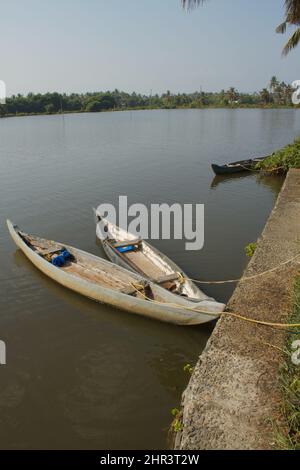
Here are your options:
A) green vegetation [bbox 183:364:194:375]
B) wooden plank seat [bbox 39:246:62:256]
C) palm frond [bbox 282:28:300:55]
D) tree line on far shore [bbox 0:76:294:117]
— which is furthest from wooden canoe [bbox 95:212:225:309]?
tree line on far shore [bbox 0:76:294:117]

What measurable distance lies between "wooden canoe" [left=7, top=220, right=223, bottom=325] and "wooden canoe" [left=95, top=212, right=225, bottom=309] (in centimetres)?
27

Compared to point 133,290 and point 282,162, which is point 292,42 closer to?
point 282,162

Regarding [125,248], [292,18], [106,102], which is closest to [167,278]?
[125,248]

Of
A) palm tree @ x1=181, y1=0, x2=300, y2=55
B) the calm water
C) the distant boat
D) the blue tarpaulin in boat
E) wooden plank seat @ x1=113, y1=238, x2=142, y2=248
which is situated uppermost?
palm tree @ x1=181, y1=0, x2=300, y2=55

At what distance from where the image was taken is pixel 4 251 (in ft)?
40.4

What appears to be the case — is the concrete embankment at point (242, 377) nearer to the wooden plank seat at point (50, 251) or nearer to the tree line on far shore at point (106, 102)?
the wooden plank seat at point (50, 251)

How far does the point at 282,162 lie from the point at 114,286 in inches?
652

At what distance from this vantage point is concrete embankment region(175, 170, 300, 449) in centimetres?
413

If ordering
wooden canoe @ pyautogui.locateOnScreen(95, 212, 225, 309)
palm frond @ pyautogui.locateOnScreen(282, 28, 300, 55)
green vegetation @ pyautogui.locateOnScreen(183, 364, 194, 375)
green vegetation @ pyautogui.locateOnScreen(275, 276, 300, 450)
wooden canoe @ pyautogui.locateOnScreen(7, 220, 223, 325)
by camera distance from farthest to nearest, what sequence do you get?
1. palm frond @ pyautogui.locateOnScreen(282, 28, 300, 55)
2. wooden canoe @ pyautogui.locateOnScreen(95, 212, 225, 309)
3. wooden canoe @ pyautogui.locateOnScreen(7, 220, 223, 325)
4. green vegetation @ pyautogui.locateOnScreen(183, 364, 194, 375)
5. green vegetation @ pyautogui.locateOnScreen(275, 276, 300, 450)

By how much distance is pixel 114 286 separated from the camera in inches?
346

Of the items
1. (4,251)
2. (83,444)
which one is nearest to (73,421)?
(83,444)

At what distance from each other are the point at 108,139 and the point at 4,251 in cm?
3138

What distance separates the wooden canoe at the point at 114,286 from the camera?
7.37 m

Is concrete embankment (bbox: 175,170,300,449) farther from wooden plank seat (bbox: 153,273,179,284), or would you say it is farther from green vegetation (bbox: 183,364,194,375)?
wooden plank seat (bbox: 153,273,179,284)
